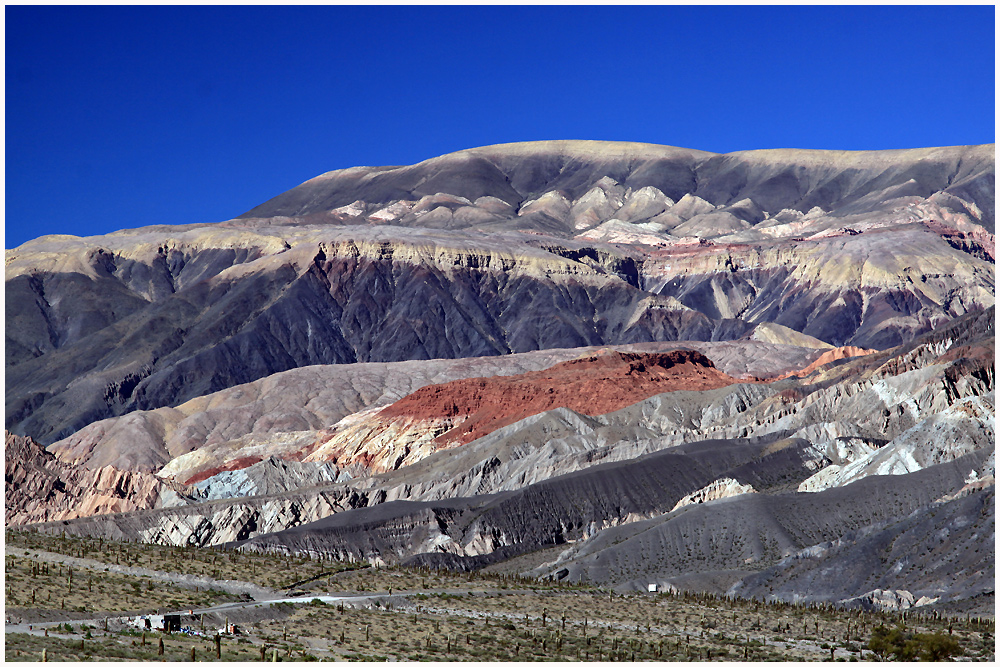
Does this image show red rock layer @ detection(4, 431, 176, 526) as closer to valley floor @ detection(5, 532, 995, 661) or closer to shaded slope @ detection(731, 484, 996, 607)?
valley floor @ detection(5, 532, 995, 661)

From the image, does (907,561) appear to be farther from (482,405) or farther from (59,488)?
(482,405)

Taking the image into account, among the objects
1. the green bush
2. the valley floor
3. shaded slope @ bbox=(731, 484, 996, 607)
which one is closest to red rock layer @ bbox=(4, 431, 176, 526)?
the valley floor

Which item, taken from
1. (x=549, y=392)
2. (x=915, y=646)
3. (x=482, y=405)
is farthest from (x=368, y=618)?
(x=482, y=405)

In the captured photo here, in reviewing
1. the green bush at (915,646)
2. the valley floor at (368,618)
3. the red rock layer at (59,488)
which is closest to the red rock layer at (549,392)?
the red rock layer at (59,488)

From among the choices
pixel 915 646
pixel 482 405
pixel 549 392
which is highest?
pixel 549 392

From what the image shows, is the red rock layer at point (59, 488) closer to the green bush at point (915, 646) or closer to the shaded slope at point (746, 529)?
the shaded slope at point (746, 529)

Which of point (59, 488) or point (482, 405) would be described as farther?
point (482, 405)
